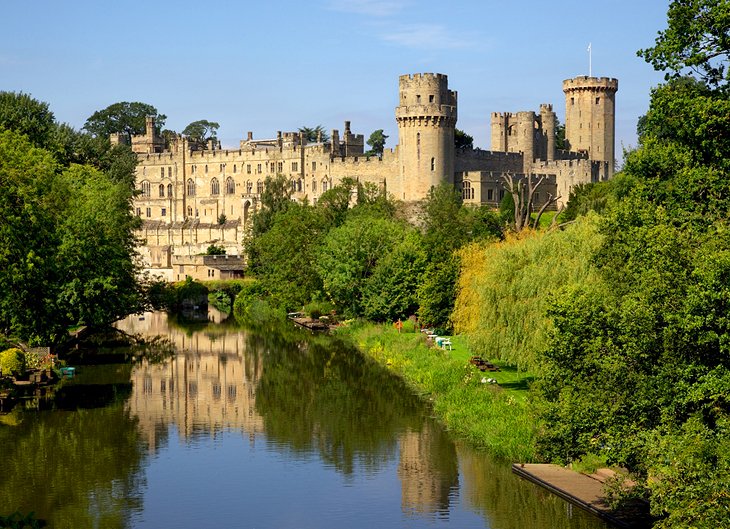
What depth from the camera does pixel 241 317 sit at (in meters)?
70.3

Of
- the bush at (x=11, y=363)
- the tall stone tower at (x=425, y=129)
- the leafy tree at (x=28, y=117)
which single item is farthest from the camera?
the tall stone tower at (x=425, y=129)

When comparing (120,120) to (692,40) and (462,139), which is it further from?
(692,40)

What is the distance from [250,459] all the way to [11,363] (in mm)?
12060

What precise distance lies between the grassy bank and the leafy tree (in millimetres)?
24313

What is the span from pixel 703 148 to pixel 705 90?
1245 millimetres

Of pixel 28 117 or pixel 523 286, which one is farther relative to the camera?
pixel 28 117

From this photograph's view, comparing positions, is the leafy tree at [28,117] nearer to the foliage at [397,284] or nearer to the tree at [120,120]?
the foliage at [397,284]

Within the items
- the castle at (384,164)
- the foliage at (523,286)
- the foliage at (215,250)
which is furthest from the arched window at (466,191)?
the foliage at (523,286)

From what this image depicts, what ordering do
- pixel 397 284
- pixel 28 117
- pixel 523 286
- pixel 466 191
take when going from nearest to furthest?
pixel 523 286
pixel 397 284
pixel 28 117
pixel 466 191

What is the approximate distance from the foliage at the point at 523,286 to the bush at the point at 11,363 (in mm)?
15118

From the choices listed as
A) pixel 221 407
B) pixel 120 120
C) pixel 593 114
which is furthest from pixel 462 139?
pixel 221 407

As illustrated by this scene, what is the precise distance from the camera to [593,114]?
9569 cm

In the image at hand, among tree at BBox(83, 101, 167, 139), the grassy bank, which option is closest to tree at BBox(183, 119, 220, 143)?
tree at BBox(83, 101, 167, 139)

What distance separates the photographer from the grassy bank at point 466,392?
29.9m
